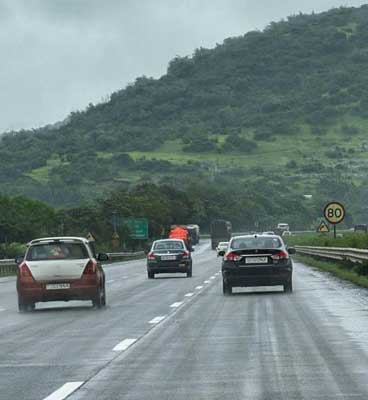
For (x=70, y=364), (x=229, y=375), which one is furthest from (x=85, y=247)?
(x=229, y=375)

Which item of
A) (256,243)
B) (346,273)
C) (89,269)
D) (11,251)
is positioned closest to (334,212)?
(346,273)

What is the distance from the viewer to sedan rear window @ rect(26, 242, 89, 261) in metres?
25.8

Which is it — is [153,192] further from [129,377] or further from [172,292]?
[129,377]

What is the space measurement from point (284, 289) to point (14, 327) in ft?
36.9

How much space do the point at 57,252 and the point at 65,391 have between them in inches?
555

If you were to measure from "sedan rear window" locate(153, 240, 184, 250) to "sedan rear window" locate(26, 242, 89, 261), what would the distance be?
811 inches

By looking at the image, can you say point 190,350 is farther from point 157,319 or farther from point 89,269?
point 89,269

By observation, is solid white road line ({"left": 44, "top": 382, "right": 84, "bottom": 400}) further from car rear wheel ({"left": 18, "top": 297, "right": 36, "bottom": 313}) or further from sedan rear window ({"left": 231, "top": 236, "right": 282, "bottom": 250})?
sedan rear window ({"left": 231, "top": 236, "right": 282, "bottom": 250})

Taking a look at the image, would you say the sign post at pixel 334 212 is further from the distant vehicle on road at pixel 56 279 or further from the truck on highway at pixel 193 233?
the truck on highway at pixel 193 233

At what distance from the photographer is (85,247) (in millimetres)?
25969

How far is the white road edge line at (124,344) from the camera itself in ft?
53.5

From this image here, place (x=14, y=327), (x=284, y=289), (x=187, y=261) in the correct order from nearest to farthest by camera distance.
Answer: (x=14, y=327) < (x=284, y=289) < (x=187, y=261)

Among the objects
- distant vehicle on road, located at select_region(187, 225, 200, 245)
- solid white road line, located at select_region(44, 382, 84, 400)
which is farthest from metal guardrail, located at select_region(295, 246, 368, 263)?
distant vehicle on road, located at select_region(187, 225, 200, 245)

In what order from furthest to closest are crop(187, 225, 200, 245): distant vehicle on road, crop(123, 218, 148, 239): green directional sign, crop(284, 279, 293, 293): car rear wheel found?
crop(187, 225, 200, 245): distant vehicle on road < crop(123, 218, 148, 239): green directional sign < crop(284, 279, 293, 293): car rear wheel
